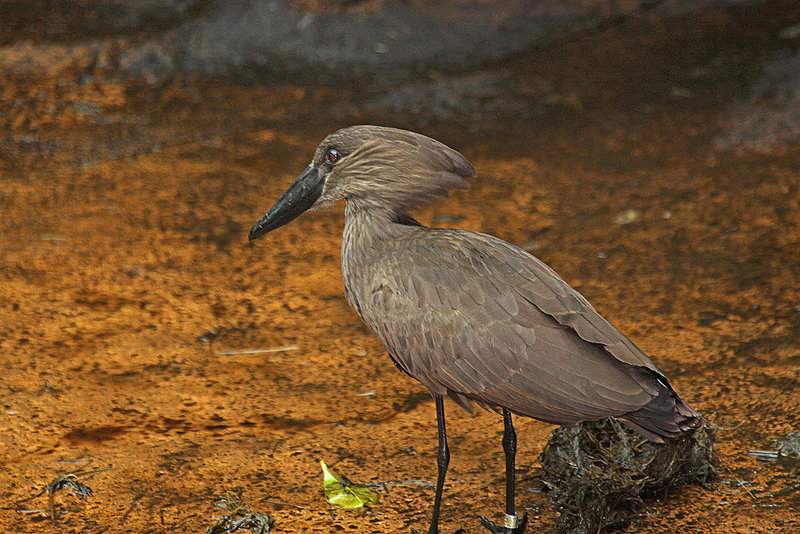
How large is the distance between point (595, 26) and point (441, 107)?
1857 mm

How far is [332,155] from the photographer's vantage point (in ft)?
11.0

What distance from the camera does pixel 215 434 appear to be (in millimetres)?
3746

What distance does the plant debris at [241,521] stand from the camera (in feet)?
10.4

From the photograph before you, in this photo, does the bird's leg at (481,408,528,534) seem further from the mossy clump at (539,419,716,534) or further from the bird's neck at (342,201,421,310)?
the bird's neck at (342,201,421,310)

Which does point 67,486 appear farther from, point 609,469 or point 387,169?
point 609,469

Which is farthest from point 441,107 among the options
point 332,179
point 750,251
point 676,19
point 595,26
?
point 332,179

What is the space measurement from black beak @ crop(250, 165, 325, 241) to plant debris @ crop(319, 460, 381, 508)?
3.13ft

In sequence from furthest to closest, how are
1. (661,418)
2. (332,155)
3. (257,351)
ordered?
(257,351) → (332,155) → (661,418)

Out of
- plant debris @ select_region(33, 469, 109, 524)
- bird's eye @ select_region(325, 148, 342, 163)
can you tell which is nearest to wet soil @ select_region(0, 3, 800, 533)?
plant debris @ select_region(33, 469, 109, 524)

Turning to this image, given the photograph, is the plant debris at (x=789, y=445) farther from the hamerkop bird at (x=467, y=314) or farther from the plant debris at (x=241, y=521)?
the plant debris at (x=241, y=521)

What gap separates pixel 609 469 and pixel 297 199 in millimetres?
1497

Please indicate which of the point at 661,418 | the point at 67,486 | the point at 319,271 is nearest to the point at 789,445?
the point at 661,418

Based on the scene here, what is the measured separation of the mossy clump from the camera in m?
3.15

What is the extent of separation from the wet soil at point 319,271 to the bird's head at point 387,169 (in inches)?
41.0
